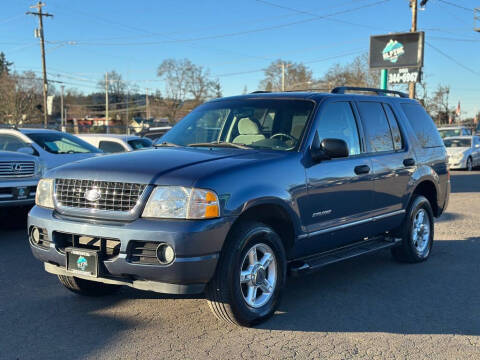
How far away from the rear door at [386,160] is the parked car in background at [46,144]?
222 inches

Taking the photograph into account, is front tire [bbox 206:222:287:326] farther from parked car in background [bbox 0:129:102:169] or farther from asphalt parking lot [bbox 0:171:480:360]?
parked car in background [bbox 0:129:102:169]

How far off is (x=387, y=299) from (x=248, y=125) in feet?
7.13

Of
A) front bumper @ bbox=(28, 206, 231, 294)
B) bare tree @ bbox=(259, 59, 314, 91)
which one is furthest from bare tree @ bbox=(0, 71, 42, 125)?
front bumper @ bbox=(28, 206, 231, 294)

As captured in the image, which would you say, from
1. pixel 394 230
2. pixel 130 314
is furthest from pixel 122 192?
pixel 394 230

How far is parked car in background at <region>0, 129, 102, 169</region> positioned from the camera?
9.30 metres

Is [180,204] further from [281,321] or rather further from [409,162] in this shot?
[409,162]

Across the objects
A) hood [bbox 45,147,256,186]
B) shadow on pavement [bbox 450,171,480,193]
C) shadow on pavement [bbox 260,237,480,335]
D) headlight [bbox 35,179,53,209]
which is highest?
hood [bbox 45,147,256,186]

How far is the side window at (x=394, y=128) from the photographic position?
630 cm

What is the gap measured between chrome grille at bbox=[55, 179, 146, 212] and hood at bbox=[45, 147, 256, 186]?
0.04 m

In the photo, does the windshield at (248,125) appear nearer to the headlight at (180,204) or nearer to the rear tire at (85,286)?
the headlight at (180,204)

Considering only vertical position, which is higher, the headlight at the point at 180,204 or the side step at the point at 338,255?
the headlight at the point at 180,204

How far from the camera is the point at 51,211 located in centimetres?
437

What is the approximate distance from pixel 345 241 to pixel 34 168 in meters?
5.45

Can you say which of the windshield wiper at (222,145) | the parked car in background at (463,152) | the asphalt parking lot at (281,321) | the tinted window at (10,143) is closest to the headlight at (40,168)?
the tinted window at (10,143)
